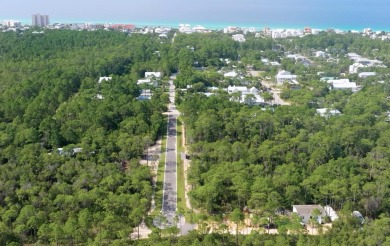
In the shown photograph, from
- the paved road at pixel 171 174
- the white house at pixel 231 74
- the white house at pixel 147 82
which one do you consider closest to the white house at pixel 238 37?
the white house at pixel 231 74

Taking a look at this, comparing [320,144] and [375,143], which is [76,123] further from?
[375,143]

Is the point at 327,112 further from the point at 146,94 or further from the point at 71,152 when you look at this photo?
the point at 71,152

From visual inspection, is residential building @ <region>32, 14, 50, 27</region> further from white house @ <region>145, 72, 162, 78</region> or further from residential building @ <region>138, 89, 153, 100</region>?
residential building @ <region>138, 89, 153, 100</region>

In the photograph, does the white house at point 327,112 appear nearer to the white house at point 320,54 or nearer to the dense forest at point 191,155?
the dense forest at point 191,155

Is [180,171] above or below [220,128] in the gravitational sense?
below

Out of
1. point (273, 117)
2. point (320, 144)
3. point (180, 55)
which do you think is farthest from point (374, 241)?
point (180, 55)

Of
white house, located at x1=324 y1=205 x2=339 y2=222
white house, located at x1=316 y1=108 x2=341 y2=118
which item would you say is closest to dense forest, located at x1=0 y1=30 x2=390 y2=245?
white house, located at x1=324 y1=205 x2=339 y2=222
